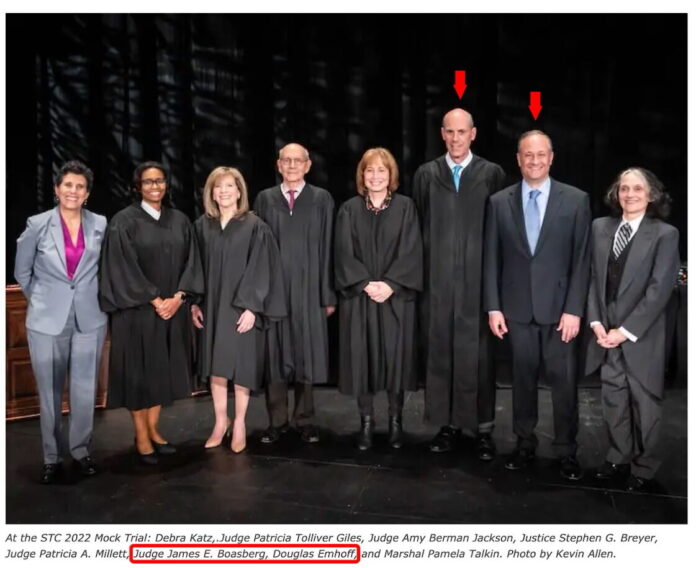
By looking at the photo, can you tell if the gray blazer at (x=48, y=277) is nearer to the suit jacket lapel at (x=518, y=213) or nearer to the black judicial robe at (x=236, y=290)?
the black judicial robe at (x=236, y=290)

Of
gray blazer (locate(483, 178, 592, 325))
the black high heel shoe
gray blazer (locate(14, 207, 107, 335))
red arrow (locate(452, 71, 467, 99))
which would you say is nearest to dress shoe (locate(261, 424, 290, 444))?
the black high heel shoe

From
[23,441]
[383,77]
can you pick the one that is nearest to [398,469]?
[23,441]

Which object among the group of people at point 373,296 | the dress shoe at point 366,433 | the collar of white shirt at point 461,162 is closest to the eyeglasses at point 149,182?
the group of people at point 373,296

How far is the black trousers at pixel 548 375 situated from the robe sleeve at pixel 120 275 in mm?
1679

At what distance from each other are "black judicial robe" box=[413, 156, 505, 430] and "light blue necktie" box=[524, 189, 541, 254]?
0.24 m

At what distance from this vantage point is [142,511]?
2.86 metres

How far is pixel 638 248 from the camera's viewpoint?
2891mm

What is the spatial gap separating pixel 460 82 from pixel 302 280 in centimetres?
191

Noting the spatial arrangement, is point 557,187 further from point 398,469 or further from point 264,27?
point 264,27

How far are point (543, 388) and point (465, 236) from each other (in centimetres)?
188

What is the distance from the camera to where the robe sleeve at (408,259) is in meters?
3.35

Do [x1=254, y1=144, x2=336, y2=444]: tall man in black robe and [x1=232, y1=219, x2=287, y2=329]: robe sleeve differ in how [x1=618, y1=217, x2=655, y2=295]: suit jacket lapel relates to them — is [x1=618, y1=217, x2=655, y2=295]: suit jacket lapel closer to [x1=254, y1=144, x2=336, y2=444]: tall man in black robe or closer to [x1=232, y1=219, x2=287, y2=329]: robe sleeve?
[x1=254, y1=144, x2=336, y2=444]: tall man in black robe

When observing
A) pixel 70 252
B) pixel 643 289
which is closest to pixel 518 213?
pixel 643 289

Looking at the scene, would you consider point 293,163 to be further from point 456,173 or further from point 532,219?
point 532,219
